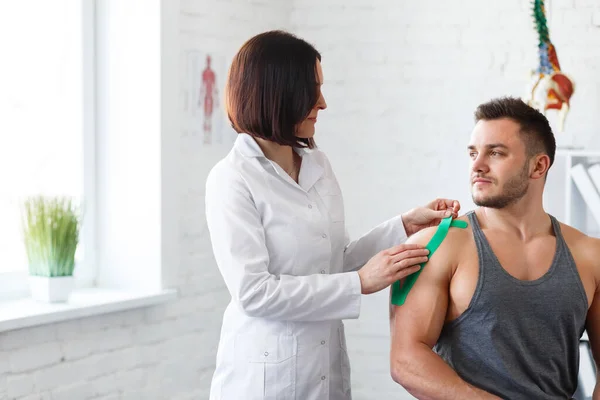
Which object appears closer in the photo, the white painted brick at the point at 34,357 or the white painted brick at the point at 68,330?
the white painted brick at the point at 34,357

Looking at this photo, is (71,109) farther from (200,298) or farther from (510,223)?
(510,223)

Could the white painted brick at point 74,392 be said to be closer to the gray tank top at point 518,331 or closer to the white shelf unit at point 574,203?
the gray tank top at point 518,331

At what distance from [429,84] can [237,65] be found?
1779mm

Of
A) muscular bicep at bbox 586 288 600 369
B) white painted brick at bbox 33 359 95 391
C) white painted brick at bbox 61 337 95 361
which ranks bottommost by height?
white painted brick at bbox 33 359 95 391

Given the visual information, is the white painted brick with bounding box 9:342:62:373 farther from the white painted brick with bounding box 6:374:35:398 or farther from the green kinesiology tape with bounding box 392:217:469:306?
the green kinesiology tape with bounding box 392:217:469:306

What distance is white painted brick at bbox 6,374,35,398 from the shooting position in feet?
8.27

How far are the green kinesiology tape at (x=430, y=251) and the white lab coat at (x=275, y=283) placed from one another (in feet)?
0.32

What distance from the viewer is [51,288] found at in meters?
2.70

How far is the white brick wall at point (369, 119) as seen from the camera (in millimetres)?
3160

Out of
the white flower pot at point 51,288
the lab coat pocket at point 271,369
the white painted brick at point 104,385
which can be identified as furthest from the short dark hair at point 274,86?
the white painted brick at point 104,385

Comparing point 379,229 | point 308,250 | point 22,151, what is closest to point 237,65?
point 308,250

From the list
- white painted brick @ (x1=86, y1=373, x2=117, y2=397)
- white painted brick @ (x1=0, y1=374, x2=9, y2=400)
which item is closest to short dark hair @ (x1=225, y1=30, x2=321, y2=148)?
white painted brick @ (x1=0, y1=374, x2=9, y2=400)

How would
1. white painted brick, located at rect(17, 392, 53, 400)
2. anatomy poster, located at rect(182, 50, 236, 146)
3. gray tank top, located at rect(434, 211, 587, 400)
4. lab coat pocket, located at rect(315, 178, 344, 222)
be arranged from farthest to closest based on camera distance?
anatomy poster, located at rect(182, 50, 236, 146) < white painted brick, located at rect(17, 392, 53, 400) < lab coat pocket, located at rect(315, 178, 344, 222) < gray tank top, located at rect(434, 211, 587, 400)

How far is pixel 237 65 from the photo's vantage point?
2029 mm
